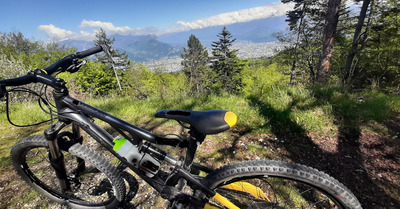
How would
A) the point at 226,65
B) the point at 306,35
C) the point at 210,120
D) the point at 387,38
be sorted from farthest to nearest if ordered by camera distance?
the point at 226,65, the point at 306,35, the point at 387,38, the point at 210,120

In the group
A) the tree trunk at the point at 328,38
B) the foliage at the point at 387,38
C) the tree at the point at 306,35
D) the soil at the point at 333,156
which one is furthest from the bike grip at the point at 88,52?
the foliage at the point at 387,38

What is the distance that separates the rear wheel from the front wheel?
4.11 ft

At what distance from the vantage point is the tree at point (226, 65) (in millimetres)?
33719

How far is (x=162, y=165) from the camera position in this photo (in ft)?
6.77

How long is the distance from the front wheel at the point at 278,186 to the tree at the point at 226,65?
1232 inches

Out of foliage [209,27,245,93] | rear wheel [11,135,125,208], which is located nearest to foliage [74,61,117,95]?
foliage [209,27,245,93]

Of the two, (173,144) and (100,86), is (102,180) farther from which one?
(100,86)

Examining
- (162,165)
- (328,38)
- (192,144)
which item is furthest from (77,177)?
(328,38)

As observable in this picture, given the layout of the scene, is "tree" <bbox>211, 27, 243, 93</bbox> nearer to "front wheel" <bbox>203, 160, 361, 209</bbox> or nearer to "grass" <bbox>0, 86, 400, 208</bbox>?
"grass" <bbox>0, 86, 400, 208</bbox>

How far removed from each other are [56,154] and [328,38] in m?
8.95

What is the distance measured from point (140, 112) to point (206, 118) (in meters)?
4.05

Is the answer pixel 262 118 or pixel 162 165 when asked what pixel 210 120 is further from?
pixel 262 118

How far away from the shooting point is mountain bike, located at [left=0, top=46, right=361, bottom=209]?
1485mm

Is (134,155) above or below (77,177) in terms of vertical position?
above
